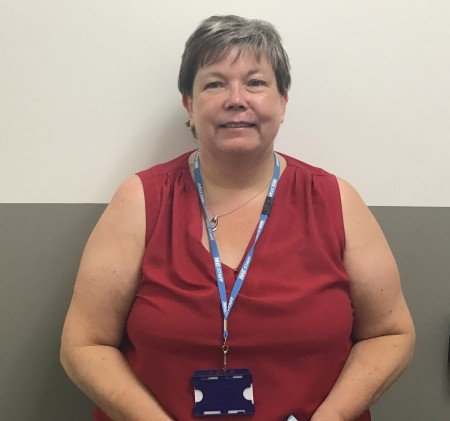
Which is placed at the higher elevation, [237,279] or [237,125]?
[237,125]

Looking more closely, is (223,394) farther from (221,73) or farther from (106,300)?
(221,73)

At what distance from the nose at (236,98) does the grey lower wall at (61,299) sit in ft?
1.80

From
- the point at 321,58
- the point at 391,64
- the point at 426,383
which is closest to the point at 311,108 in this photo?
the point at 321,58

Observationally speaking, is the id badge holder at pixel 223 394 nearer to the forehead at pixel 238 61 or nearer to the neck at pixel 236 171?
the neck at pixel 236 171

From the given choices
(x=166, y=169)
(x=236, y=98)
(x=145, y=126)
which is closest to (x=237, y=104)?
(x=236, y=98)

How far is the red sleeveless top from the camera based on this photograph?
45.0 inches

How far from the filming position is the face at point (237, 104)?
3.89ft

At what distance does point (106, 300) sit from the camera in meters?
1.21

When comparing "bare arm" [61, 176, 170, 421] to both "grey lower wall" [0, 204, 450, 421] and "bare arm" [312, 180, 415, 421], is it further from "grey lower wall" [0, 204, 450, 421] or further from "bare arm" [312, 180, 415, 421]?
"bare arm" [312, 180, 415, 421]

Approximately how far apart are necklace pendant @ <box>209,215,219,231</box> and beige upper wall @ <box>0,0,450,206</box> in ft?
1.03

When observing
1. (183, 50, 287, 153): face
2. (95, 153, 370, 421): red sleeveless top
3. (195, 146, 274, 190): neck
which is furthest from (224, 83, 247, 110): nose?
(95, 153, 370, 421): red sleeveless top

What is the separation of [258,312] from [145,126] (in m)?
0.64

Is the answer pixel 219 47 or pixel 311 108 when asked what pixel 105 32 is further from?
pixel 311 108

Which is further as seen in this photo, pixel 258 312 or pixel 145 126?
pixel 145 126
